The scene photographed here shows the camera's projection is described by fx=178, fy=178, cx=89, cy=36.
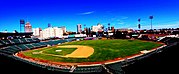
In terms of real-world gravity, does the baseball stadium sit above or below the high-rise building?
below

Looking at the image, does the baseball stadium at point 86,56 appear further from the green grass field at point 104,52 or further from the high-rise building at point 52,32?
the high-rise building at point 52,32

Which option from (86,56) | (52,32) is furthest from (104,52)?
(52,32)

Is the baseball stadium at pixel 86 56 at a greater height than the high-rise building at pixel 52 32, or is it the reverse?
the high-rise building at pixel 52 32

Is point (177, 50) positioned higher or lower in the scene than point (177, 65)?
higher

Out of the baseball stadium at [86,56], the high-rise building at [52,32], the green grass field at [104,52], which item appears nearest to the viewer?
the baseball stadium at [86,56]

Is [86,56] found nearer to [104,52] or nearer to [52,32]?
[104,52]

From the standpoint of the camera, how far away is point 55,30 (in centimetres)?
16888

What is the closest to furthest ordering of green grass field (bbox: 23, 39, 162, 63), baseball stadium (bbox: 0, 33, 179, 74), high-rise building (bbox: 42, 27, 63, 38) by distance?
1. baseball stadium (bbox: 0, 33, 179, 74)
2. green grass field (bbox: 23, 39, 162, 63)
3. high-rise building (bbox: 42, 27, 63, 38)

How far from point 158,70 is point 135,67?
1456 mm

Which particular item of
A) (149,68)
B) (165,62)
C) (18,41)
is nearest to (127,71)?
(149,68)

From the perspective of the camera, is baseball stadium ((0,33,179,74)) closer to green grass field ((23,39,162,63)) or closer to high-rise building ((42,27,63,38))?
green grass field ((23,39,162,63))

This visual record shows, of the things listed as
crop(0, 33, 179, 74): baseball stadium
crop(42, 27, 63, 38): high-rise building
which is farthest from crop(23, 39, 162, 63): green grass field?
crop(42, 27, 63, 38): high-rise building

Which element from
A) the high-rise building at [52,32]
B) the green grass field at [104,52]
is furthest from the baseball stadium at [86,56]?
the high-rise building at [52,32]

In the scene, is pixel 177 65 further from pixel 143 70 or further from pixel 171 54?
pixel 143 70
